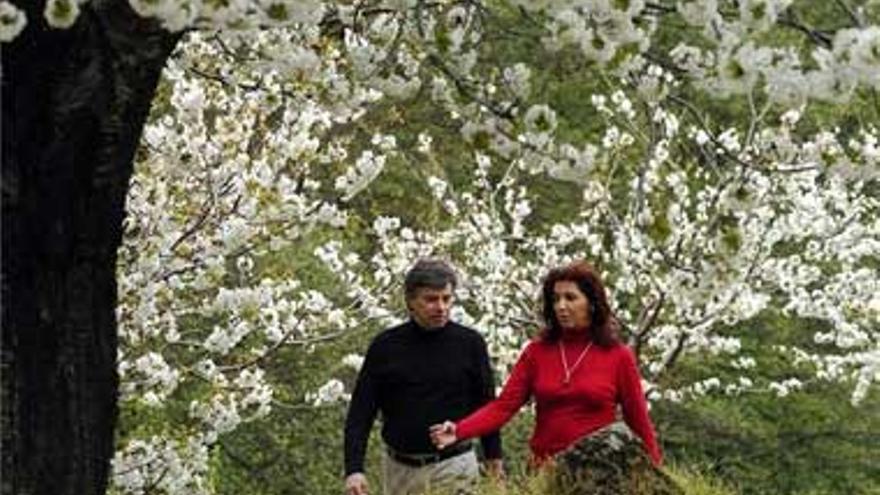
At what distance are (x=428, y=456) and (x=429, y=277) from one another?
0.69 metres

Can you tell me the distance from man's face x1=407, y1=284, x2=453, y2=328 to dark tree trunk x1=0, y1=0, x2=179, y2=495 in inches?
77.8

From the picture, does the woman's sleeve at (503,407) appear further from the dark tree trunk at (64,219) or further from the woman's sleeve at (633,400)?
the dark tree trunk at (64,219)

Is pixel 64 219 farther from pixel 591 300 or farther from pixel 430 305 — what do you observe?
pixel 591 300

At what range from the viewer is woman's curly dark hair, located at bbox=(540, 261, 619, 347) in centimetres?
668

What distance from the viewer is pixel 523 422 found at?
15.9m

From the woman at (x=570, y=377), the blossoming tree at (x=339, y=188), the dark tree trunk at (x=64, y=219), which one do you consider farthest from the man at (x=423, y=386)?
the dark tree trunk at (x=64, y=219)

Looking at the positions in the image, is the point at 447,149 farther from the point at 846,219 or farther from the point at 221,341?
the point at 221,341

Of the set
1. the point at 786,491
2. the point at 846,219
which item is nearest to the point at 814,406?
the point at 786,491

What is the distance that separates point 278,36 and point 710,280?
2045 millimetres

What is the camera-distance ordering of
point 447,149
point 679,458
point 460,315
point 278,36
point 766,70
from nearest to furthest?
point 766,70 < point 278,36 < point 460,315 < point 679,458 < point 447,149

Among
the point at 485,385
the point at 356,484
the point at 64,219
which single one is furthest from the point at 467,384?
the point at 64,219

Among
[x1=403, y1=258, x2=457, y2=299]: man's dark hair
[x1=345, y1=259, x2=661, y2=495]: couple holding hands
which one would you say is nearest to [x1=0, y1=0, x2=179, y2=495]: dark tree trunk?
[x1=403, y1=258, x2=457, y2=299]: man's dark hair

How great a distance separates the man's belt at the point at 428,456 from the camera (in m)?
6.77

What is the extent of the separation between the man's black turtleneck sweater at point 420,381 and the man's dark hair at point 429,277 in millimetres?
186
